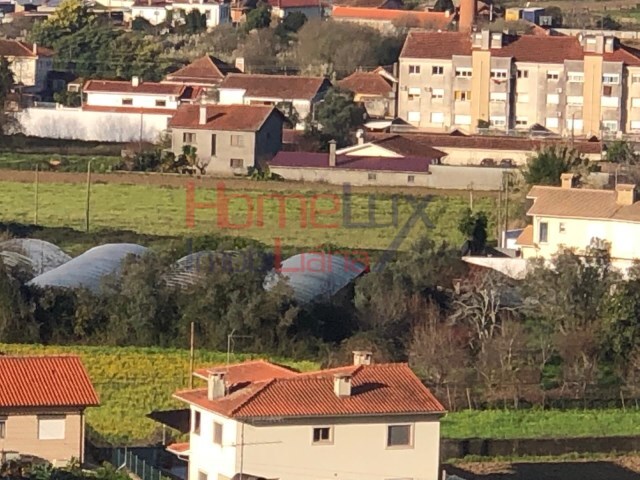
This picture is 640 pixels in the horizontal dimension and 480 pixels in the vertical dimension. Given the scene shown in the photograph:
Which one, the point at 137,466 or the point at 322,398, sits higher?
the point at 322,398

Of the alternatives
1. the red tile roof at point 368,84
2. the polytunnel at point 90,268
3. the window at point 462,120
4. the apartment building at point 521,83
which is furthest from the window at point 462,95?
the polytunnel at point 90,268

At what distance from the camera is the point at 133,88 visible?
44.2m

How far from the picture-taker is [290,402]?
16.7 meters

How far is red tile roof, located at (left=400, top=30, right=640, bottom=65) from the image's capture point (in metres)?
45.3

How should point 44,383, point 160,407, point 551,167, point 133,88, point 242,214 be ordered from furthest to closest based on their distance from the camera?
point 133,88 < point 551,167 < point 242,214 < point 160,407 < point 44,383

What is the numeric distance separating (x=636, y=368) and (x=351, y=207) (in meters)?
10.7

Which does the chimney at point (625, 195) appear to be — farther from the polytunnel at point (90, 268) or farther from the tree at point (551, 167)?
the polytunnel at point (90, 268)

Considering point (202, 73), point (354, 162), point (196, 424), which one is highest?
point (202, 73)

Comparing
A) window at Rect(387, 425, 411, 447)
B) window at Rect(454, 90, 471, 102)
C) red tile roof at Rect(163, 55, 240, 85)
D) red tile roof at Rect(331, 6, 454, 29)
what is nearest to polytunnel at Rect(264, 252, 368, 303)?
window at Rect(387, 425, 411, 447)

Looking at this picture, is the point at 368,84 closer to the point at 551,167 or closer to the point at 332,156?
the point at 332,156

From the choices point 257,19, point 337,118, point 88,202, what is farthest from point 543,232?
point 257,19

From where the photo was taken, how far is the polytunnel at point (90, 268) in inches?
942

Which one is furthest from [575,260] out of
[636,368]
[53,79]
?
[53,79]

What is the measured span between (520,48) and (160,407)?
26746 millimetres
